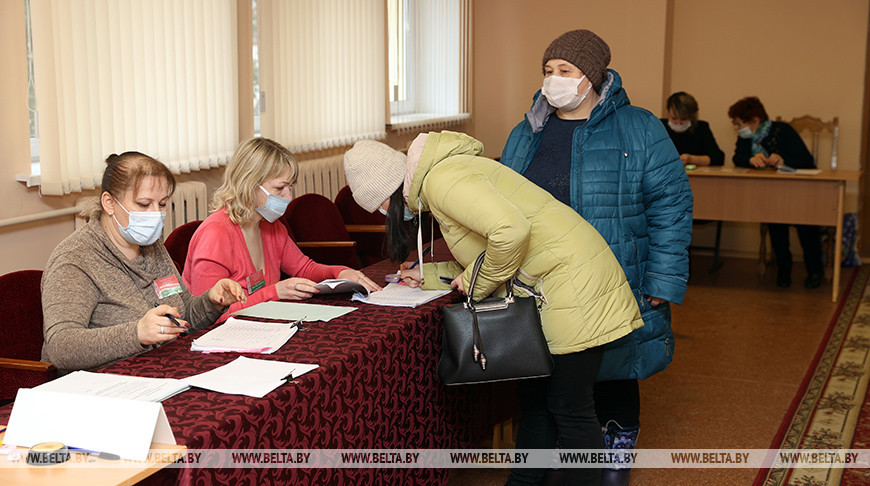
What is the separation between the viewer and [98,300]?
2.17 metres

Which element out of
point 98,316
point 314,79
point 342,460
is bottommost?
point 342,460

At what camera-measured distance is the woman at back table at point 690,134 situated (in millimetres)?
6273

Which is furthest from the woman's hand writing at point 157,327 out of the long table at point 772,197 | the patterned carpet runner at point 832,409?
the long table at point 772,197

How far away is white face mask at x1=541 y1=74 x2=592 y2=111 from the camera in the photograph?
8.32 ft

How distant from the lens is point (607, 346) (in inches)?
97.4

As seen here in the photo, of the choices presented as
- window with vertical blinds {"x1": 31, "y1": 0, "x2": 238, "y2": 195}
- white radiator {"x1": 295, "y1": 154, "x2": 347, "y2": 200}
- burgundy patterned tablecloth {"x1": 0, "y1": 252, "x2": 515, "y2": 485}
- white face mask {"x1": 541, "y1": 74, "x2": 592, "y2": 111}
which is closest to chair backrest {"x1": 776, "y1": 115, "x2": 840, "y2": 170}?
white radiator {"x1": 295, "y1": 154, "x2": 347, "y2": 200}

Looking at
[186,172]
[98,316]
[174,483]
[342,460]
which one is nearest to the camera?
[174,483]

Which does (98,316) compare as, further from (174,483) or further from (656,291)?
(656,291)

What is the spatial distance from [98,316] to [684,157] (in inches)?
198

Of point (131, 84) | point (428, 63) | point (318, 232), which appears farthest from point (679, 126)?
point (131, 84)

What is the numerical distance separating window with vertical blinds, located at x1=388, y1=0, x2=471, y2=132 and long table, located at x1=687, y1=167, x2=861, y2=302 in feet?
7.00

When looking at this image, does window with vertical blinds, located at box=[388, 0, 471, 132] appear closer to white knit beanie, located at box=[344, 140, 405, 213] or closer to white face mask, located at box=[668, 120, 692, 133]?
white face mask, located at box=[668, 120, 692, 133]

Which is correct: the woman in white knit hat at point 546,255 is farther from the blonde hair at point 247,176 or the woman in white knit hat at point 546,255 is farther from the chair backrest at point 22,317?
the chair backrest at point 22,317

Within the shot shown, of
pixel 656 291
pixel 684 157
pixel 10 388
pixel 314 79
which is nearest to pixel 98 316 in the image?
pixel 10 388
